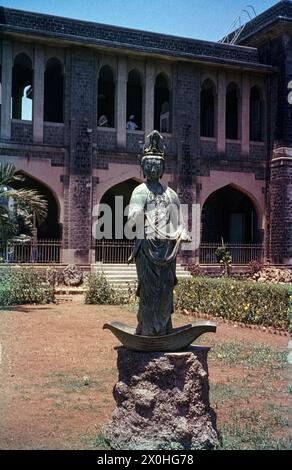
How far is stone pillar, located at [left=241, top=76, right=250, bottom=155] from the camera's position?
2227cm

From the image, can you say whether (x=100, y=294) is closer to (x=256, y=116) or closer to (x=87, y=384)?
(x=87, y=384)

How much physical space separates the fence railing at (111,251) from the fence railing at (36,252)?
4.48ft

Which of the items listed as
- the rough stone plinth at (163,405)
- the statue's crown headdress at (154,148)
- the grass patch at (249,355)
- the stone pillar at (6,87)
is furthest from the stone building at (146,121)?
the rough stone plinth at (163,405)

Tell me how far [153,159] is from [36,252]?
576 inches

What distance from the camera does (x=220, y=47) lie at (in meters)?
22.1

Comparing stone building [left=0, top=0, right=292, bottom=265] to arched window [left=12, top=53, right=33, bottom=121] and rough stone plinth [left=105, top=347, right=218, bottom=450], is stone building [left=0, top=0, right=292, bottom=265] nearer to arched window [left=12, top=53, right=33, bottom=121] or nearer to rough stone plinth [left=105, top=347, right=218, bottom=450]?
arched window [left=12, top=53, right=33, bottom=121]

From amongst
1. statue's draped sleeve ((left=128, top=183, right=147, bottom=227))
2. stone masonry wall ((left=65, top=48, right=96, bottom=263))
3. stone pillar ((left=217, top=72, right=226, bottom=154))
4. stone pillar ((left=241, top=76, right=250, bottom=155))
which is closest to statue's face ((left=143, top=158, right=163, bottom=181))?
statue's draped sleeve ((left=128, top=183, right=147, bottom=227))

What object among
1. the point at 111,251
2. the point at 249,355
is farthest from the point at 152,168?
the point at 111,251

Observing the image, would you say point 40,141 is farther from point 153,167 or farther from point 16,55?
point 153,167

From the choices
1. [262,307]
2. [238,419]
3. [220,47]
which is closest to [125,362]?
[238,419]

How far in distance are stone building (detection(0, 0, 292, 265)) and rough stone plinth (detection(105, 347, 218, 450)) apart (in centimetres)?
1500

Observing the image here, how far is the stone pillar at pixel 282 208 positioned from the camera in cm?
2162

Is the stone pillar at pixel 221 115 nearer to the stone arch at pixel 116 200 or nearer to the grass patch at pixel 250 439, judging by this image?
the stone arch at pixel 116 200

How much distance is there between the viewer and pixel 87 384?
712 centimetres
